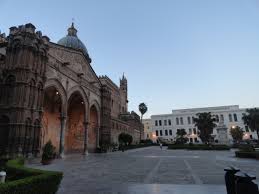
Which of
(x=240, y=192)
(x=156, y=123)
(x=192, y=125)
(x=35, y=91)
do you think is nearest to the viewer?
(x=240, y=192)

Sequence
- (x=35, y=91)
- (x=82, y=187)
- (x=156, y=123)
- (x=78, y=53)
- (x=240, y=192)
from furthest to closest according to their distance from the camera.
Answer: (x=156, y=123)
(x=78, y=53)
(x=35, y=91)
(x=82, y=187)
(x=240, y=192)

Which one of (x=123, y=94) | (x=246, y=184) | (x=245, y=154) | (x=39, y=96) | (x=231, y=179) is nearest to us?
(x=246, y=184)

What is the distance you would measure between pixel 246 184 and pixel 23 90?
666 inches

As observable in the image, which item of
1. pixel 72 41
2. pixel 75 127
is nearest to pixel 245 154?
pixel 75 127

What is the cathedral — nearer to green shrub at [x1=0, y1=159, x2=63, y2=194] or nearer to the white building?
green shrub at [x1=0, y1=159, x2=63, y2=194]

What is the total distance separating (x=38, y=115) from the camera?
57.1ft

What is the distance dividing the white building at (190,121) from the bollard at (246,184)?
66.4 m

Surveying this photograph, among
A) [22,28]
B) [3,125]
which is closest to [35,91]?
[3,125]

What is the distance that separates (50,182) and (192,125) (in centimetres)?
7135

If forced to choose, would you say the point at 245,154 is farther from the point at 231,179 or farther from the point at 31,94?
the point at 31,94

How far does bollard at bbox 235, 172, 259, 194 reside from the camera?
3.82 meters

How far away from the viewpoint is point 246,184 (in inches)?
152

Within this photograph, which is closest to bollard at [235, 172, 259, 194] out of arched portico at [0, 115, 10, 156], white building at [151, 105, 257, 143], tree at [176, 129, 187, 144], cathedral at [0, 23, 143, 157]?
cathedral at [0, 23, 143, 157]

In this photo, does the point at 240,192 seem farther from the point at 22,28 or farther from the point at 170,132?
the point at 170,132
